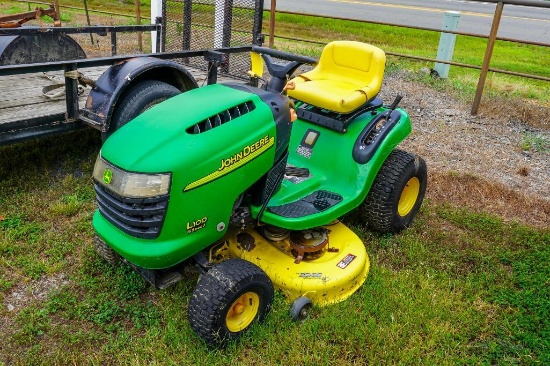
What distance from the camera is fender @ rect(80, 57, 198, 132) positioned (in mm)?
3357

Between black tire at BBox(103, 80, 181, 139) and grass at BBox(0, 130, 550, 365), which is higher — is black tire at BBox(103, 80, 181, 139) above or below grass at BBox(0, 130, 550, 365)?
above

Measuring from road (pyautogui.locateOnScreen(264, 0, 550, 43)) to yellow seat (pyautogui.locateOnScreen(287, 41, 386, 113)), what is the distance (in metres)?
9.42

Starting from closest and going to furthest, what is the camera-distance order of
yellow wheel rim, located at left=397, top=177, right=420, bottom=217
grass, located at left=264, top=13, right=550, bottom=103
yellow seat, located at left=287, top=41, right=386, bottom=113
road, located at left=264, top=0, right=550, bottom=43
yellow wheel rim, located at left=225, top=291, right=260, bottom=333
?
yellow wheel rim, located at left=225, top=291, right=260, bottom=333, yellow seat, located at left=287, top=41, right=386, bottom=113, yellow wheel rim, located at left=397, top=177, right=420, bottom=217, grass, located at left=264, top=13, right=550, bottom=103, road, located at left=264, top=0, right=550, bottom=43

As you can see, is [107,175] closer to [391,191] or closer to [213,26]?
[391,191]

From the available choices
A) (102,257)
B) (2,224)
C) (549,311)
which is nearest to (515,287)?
(549,311)

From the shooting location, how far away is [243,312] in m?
2.55

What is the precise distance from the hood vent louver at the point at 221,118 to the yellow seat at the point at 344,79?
0.77m

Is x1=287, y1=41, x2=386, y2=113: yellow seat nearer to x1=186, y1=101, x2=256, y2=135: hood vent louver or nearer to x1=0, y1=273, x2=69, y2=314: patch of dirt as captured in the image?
x1=186, y1=101, x2=256, y2=135: hood vent louver

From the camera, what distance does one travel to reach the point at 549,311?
288 cm

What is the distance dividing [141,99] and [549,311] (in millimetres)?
2779

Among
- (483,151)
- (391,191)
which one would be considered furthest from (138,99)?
(483,151)

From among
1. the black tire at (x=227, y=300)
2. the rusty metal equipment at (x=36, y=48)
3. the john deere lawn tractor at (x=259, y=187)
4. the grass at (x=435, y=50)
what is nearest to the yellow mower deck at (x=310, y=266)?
the john deere lawn tractor at (x=259, y=187)

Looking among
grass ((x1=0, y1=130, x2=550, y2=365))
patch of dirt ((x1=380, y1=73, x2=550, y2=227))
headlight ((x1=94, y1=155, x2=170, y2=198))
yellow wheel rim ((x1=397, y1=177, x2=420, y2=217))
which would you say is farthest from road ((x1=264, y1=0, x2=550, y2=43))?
headlight ((x1=94, y1=155, x2=170, y2=198))

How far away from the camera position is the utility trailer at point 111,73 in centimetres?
340
